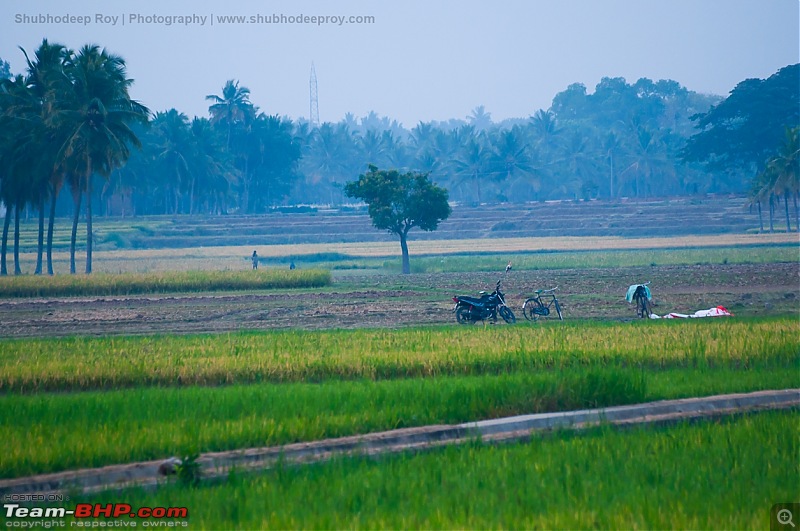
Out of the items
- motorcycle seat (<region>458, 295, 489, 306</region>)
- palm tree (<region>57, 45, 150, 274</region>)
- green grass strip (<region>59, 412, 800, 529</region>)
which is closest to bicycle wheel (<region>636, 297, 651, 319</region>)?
motorcycle seat (<region>458, 295, 489, 306</region>)

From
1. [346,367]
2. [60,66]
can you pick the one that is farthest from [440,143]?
[346,367]

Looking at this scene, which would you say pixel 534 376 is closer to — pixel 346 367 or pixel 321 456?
pixel 346 367

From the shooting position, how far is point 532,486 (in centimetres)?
885

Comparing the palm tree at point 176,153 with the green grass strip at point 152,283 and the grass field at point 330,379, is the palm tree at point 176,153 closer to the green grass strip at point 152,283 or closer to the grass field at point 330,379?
the green grass strip at point 152,283

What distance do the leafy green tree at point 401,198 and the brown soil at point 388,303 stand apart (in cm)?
711

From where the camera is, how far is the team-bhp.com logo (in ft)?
26.3

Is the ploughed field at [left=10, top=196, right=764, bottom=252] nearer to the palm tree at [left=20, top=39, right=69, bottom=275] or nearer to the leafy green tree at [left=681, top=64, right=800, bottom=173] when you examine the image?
the leafy green tree at [left=681, top=64, right=800, bottom=173]

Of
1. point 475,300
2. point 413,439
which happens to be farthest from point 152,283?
point 413,439

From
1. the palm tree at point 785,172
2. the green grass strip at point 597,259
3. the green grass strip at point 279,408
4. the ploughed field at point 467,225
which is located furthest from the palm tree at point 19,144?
the palm tree at point 785,172

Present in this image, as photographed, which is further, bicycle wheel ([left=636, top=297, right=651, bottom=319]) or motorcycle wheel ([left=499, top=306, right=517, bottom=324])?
bicycle wheel ([left=636, top=297, right=651, bottom=319])

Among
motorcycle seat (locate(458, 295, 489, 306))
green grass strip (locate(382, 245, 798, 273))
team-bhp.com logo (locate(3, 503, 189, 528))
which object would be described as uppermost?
green grass strip (locate(382, 245, 798, 273))

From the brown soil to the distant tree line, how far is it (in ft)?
54.6

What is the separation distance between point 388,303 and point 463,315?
256 inches

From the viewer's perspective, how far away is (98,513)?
27.3 feet
